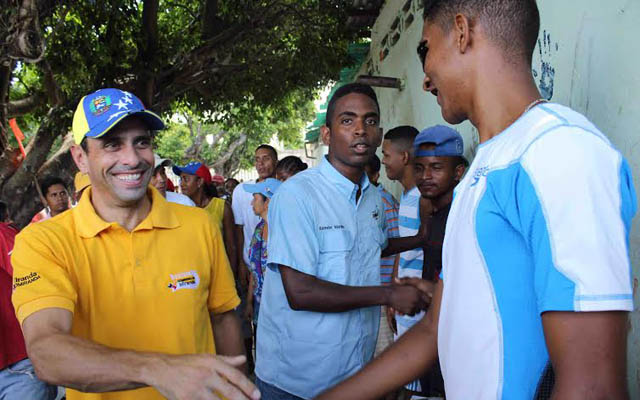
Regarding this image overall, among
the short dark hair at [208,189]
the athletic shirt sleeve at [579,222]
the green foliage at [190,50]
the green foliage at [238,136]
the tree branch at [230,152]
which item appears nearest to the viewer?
the athletic shirt sleeve at [579,222]

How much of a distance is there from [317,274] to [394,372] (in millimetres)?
751

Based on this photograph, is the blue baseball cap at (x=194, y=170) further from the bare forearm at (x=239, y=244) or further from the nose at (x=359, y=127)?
the nose at (x=359, y=127)

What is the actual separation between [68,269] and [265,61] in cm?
877

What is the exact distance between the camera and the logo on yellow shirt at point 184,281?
1926 mm

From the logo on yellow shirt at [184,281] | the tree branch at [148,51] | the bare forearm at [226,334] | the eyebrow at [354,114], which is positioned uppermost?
the tree branch at [148,51]

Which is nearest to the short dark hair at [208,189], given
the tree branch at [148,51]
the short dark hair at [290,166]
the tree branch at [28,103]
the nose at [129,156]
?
the short dark hair at [290,166]

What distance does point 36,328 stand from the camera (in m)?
1.52

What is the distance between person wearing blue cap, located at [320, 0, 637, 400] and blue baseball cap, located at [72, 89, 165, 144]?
1.17 m

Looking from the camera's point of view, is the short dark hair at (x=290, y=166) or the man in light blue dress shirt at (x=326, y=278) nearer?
the man in light blue dress shirt at (x=326, y=278)

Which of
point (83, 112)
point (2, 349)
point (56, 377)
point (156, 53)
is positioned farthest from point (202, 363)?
point (156, 53)

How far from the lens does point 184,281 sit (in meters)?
1.96

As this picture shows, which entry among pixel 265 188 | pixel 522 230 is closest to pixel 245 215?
pixel 265 188

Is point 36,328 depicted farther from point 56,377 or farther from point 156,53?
point 156,53

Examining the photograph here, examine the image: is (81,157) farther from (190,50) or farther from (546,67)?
(190,50)
